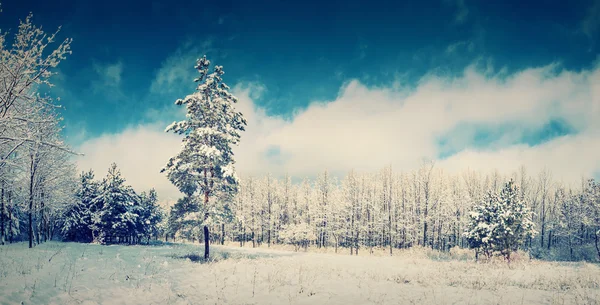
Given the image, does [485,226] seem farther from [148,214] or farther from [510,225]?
[148,214]

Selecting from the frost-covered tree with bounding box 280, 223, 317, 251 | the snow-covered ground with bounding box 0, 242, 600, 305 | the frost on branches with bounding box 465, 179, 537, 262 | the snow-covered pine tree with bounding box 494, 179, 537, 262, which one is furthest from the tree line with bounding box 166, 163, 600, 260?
the snow-covered ground with bounding box 0, 242, 600, 305

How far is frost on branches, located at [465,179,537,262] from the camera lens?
1112 inches

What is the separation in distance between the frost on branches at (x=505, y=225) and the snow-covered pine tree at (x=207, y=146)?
27.0 meters

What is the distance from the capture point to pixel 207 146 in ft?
58.4

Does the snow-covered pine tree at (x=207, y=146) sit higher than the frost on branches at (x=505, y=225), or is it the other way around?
the snow-covered pine tree at (x=207, y=146)

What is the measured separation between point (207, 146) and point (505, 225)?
29.4m

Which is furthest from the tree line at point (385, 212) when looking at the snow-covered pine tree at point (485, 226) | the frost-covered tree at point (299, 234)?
the snow-covered pine tree at point (485, 226)

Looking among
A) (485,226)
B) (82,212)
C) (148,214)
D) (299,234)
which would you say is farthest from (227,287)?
(148,214)

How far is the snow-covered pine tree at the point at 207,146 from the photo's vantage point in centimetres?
1814

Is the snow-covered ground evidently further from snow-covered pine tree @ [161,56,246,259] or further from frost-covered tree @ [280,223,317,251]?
frost-covered tree @ [280,223,317,251]

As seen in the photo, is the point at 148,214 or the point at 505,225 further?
the point at 148,214

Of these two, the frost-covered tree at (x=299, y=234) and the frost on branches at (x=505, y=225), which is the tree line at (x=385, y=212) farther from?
the frost on branches at (x=505, y=225)

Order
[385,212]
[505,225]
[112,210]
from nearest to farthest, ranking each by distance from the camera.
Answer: [505,225]
[112,210]
[385,212]

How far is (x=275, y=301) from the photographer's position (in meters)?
10.0
